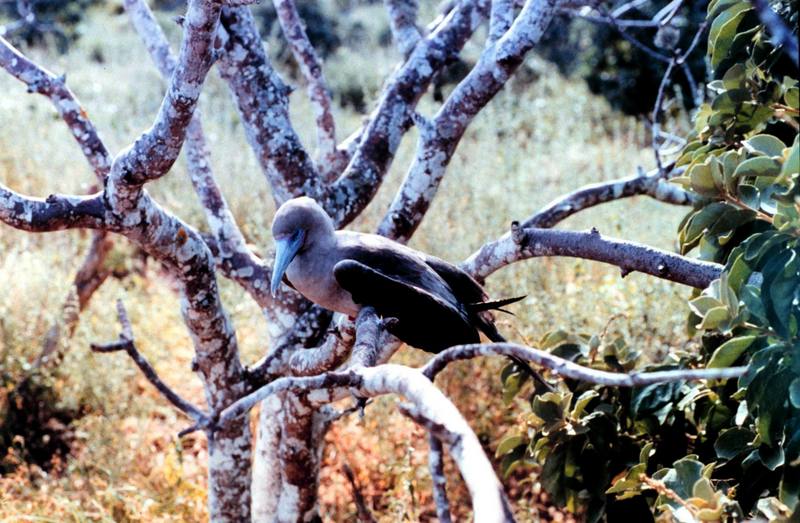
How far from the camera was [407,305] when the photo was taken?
2264 millimetres

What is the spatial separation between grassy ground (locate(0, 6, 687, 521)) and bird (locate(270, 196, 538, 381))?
3.15 ft

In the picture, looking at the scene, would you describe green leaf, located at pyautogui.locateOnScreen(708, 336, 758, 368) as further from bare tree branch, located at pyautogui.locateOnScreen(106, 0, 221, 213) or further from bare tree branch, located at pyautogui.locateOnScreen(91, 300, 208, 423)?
bare tree branch, located at pyautogui.locateOnScreen(106, 0, 221, 213)

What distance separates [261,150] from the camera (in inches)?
114

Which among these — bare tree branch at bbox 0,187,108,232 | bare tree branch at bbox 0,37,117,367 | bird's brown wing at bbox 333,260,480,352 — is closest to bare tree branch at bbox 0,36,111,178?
bare tree branch at bbox 0,37,117,367

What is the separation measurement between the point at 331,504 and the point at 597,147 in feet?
15.7

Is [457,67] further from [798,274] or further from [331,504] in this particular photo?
[798,274]

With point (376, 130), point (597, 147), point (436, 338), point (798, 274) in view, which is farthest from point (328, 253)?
point (597, 147)

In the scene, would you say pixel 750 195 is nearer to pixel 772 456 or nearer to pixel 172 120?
pixel 772 456

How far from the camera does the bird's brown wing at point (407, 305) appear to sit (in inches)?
88.5

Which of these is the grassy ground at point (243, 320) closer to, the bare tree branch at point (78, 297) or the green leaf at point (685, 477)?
the bare tree branch at point (78, 297)

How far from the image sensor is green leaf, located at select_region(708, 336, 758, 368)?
168cm

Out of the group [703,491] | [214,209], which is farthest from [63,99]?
[703,491]

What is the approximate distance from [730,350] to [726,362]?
0.14 ft

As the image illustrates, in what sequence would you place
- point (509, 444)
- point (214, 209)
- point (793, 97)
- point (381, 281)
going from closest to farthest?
1. point (793, 97)
2. point (381, 281)
3. point (509, 444)
4. point (214, 209)
